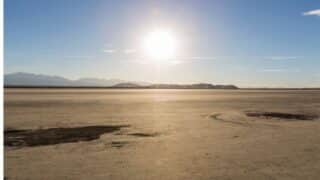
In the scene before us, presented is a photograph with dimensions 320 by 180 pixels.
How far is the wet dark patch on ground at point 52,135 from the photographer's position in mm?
14562

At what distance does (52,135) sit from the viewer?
16359 millimetres

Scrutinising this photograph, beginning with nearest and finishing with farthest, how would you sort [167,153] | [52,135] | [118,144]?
[167,153], [118,144], [52,135]

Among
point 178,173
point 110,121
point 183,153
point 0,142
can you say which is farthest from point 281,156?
point 110,121

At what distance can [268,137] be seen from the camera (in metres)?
15.9

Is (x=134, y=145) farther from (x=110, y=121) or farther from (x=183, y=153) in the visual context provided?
(x=110, y=121)

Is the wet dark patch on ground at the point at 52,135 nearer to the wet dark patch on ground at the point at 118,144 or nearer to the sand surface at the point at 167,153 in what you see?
the sand surface at the point at 167,153

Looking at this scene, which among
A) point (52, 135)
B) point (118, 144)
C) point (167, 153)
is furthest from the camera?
point (52, 135)

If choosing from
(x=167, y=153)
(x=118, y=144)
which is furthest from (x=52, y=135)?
(x=167, y=153)

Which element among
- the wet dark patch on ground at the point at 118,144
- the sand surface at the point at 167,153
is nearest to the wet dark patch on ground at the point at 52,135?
the sand surface at the point at 167,153

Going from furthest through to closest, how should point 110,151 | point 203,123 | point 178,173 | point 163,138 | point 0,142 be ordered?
point 203,123 → point 163,138 → point 0,142 → point 110,151 → point 178,173

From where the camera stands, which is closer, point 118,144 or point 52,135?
point 118,144

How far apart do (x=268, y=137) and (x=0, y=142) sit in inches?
400

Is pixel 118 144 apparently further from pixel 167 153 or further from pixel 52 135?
pixel 52 135

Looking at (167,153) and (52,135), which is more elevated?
(52,135)
